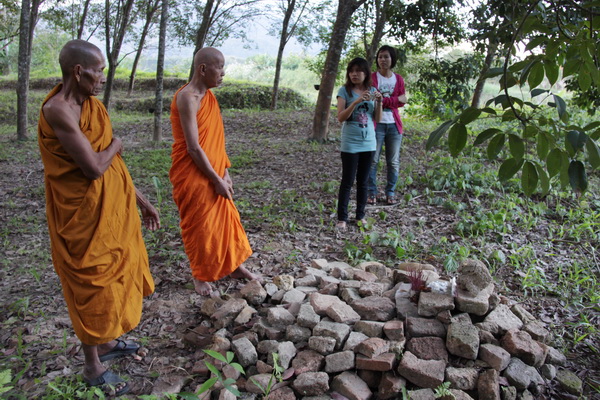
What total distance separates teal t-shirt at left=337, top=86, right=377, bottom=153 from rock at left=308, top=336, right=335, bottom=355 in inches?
89.5

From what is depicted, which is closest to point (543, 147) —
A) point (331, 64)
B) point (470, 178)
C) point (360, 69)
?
point (360, 69)

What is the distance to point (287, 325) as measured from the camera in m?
2.82

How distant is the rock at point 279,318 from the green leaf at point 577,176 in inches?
76.2

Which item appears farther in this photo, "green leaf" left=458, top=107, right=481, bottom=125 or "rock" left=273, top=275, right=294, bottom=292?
"rock" left=273, top=275, right=294, bottom=292

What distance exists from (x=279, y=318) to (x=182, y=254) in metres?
1.57

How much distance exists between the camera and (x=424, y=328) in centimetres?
263

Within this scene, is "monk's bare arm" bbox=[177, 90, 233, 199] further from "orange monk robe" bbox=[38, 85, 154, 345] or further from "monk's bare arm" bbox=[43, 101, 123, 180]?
"monk's bare arm" bbox=[43, 101, 123, 180]

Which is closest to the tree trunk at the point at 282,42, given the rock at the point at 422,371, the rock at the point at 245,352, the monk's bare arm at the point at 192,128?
the monk's bare arm at the point at 192,128

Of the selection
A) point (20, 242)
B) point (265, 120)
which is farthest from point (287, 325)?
point (265, 120)

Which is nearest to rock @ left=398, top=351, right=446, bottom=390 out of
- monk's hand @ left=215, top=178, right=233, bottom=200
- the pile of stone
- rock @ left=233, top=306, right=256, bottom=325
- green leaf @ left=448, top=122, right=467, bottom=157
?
the pile of stone

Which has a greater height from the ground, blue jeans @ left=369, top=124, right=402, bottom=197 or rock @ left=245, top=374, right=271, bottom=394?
blue jeans @ left=369, top=124, right=402, bottom=197

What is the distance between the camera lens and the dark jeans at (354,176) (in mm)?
4445

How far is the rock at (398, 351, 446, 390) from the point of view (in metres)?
2.29

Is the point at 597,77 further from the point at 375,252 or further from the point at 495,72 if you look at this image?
the point at 375,252
